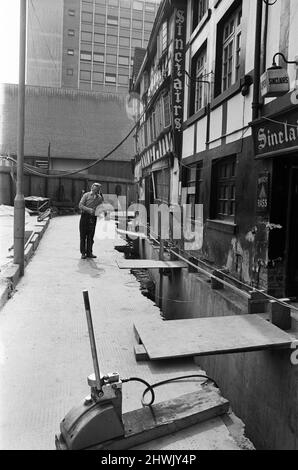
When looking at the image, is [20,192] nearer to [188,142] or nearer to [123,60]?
[188,142]

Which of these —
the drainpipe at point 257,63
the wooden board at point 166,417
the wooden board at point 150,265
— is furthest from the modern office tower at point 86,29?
the wooden board at point 166,417

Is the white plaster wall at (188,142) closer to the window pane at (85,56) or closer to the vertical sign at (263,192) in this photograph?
the vertical sign at (263,192)

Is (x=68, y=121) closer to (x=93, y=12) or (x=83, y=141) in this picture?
(x=83, y=141)

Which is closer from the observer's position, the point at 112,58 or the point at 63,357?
the point at 63,357

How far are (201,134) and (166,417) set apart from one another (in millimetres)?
6939

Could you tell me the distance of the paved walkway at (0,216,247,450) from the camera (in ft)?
10.1

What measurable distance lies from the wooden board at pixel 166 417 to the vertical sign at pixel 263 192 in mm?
3045

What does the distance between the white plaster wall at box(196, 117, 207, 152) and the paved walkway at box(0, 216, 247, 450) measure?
10.3 ft

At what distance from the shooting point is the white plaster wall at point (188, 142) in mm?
9818

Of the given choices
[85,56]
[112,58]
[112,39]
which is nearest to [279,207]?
[112,39]

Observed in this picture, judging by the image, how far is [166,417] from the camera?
307 centimetres

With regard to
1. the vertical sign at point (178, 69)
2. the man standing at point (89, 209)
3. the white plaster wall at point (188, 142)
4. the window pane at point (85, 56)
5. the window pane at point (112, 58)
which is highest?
the window pane at point (85, 56)

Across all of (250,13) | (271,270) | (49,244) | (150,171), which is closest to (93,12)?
(150,171)

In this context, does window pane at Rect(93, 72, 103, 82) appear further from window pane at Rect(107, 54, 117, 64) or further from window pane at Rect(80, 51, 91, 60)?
window pane at Rect(107, 54, 117, 64)
